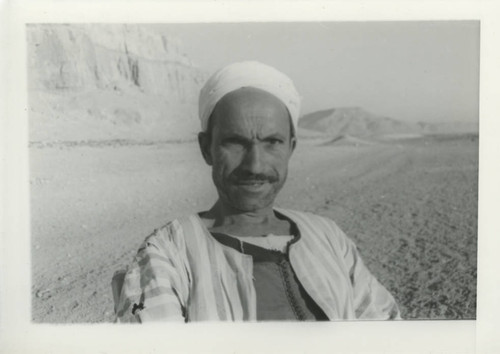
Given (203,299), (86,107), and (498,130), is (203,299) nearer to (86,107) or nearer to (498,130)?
(86,107)

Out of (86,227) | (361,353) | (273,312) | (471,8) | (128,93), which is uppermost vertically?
(471,8)

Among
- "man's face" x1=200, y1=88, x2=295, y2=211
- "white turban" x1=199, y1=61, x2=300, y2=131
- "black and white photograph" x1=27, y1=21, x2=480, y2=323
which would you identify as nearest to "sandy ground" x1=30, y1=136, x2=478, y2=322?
"black and white photograph" x1=27, y1=21, x2=480, y2=323

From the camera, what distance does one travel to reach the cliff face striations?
114 inches

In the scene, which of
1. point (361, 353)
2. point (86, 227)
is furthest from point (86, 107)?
point (361, 353)

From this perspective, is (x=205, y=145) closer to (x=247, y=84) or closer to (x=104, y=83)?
(x=247, y=84)

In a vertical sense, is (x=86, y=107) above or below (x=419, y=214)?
above

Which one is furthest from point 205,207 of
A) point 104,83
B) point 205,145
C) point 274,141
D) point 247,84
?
point 104,83

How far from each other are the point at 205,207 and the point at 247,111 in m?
0.50

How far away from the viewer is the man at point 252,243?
2738mm

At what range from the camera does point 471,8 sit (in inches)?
113

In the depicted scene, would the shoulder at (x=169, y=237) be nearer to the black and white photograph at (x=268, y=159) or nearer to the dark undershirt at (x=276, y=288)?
the black and white photograph at (x=268, y=159)

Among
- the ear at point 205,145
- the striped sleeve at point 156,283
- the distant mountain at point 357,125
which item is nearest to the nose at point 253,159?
the ear at point 205,145

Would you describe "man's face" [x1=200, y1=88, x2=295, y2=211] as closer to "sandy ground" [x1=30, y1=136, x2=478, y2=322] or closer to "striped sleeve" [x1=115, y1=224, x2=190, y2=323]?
"sandy ground" [x1=30, y1=136, x2=478, y2=322]

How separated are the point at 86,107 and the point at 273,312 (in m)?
1.27
